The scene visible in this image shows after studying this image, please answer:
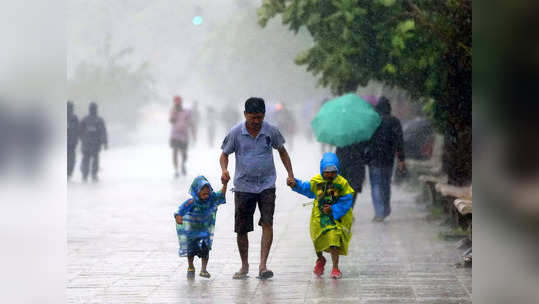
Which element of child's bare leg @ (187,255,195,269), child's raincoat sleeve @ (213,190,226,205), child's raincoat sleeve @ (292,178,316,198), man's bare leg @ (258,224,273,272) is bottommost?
child's bare leg @ (187,255,195,269)

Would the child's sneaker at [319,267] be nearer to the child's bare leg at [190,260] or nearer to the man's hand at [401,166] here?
the child's bare leg at [190,260]

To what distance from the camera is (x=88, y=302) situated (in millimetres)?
7875

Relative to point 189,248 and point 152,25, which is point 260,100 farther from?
point 152,25

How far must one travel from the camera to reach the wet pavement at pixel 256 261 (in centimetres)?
816

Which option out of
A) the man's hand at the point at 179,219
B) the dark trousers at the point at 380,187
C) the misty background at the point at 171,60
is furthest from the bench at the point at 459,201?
the misty background at the point at 171,60

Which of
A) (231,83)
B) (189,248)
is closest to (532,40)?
(189,248)

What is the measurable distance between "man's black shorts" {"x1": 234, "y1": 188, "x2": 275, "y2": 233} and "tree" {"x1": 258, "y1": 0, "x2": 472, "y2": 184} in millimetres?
4444

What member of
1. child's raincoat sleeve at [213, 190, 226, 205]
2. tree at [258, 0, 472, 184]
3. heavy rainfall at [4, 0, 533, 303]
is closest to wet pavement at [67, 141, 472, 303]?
heavy rainfall at [4, 0, 533, 303]

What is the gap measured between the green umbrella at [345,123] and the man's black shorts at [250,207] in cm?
407

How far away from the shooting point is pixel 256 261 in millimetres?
10172

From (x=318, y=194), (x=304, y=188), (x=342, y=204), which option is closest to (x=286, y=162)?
(x=304, y=188)

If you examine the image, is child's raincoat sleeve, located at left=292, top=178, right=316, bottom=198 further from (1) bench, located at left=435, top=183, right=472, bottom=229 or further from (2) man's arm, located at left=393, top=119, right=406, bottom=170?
(2) man's arm, located at left=393, top=119, right=406, bottom=170

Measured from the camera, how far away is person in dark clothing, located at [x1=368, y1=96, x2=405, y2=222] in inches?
542

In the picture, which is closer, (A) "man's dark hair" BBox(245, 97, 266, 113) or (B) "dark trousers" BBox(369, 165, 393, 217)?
(A) "man's dark hair" BBox(245, 97, 266, 113)
